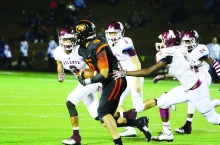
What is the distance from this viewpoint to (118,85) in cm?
691

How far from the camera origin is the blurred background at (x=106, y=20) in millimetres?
25922

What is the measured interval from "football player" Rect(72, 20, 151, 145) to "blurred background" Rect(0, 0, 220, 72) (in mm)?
16486

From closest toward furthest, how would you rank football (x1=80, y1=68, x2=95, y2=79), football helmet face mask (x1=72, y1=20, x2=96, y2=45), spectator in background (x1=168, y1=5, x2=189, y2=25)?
football helmet face mask (x1=72, y1=20, x2=96, y2=45) < football (x1=80, y1=68, x2=95, y2=79) < spectator in background (x1=168, y1=5, x2=189, y2=25)

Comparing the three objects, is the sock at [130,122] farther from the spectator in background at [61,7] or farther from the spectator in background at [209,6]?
Answer: the spectator in background at [61,7]

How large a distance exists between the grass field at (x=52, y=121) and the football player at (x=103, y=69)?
3.41 feet

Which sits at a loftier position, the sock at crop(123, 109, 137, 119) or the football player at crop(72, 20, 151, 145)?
the football player at crop(72, 20, 151, 145)

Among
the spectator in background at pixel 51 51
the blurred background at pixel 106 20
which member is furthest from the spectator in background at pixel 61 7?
the spectator in background at pixel 51 51

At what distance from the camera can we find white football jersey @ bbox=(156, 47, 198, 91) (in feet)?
24.1

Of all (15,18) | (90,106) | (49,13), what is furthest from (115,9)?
(90,106)

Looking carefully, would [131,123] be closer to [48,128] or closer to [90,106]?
[90,106]

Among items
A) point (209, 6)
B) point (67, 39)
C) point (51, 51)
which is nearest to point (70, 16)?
point (51, 51)

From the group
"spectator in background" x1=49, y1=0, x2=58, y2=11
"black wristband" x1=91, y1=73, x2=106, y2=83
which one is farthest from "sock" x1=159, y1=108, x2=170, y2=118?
"spectator in background" x1=49, y1=0, x2=58, y2=11

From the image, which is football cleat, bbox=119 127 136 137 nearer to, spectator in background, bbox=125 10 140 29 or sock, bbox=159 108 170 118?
sock, bbox=159 108 170 118

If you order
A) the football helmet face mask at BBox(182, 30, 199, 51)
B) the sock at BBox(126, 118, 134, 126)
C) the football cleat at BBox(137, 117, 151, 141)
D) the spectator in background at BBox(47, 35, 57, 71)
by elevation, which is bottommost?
the spectator in background at BBox(47, 35, 57, 71)
